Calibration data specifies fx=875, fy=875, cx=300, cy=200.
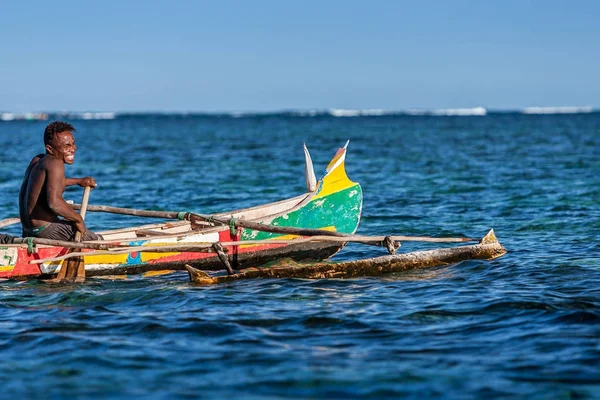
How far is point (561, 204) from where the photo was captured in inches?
805

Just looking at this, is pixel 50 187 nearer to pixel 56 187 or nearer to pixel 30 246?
pixel 56 187

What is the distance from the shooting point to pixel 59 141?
422 inches

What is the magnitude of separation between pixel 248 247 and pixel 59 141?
10.0 feet

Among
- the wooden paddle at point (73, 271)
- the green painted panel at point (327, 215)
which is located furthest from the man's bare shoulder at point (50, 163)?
the green painted panel at point (327, 215)

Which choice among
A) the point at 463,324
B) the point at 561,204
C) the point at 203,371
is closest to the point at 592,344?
the point at 463,324

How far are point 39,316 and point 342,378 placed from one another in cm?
404

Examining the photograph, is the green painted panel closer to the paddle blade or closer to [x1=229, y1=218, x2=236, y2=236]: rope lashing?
[x1=229, y1=218, x2=236, y2=236]: rope lashing

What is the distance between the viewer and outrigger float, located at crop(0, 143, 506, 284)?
436 inches

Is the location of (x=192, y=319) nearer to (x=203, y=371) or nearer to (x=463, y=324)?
(x=203, y=371)

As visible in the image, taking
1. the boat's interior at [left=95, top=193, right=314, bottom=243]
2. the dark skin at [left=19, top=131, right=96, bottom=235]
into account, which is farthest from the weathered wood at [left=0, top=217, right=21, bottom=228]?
the dark skin at [left=19, top=131, right=96, bottom=235]

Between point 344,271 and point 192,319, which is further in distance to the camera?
point 344,271

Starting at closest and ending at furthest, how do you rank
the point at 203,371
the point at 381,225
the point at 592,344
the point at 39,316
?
the point at 203,371 < the point at 592,344 < the point at 39,316 < the point at 381,225

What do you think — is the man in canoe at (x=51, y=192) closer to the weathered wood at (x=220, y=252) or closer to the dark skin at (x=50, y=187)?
the dark skin at (x=50, y=187)

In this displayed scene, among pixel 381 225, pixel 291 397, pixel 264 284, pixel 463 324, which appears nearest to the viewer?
pixel 291 397
